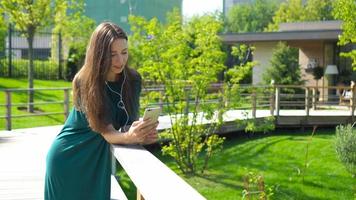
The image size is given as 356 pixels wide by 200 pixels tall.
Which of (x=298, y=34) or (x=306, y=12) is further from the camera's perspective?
(x=306, y=12)

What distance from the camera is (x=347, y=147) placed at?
907 cm

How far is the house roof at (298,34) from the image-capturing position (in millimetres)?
22422

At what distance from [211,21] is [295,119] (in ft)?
23.5

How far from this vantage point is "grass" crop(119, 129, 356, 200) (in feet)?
29.7

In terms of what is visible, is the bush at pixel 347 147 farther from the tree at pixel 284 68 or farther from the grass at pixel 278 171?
the tree at pixel 284 68

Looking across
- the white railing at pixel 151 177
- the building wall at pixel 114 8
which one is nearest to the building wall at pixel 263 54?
the white railing at pixel 151 177

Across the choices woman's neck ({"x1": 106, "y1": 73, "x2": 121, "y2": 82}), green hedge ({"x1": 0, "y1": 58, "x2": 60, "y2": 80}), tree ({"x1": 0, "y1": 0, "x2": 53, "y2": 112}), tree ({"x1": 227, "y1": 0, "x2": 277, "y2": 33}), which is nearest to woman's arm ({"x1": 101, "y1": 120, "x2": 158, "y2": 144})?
woman's neck ({"x1": 106, "y1": 73, "x2": 121, "y2": 82})

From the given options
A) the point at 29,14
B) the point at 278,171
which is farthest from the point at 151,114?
the point at 29,14

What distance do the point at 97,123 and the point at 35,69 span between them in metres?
24.4

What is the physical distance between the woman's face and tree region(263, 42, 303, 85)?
68.0ft

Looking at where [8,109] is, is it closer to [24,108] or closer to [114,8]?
[24,108]

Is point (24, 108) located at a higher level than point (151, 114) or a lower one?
lower

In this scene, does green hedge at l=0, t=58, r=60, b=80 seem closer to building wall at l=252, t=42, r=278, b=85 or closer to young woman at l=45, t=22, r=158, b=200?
building wall at l=252, t=42, r=278, b=85

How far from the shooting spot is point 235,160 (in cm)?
1159
